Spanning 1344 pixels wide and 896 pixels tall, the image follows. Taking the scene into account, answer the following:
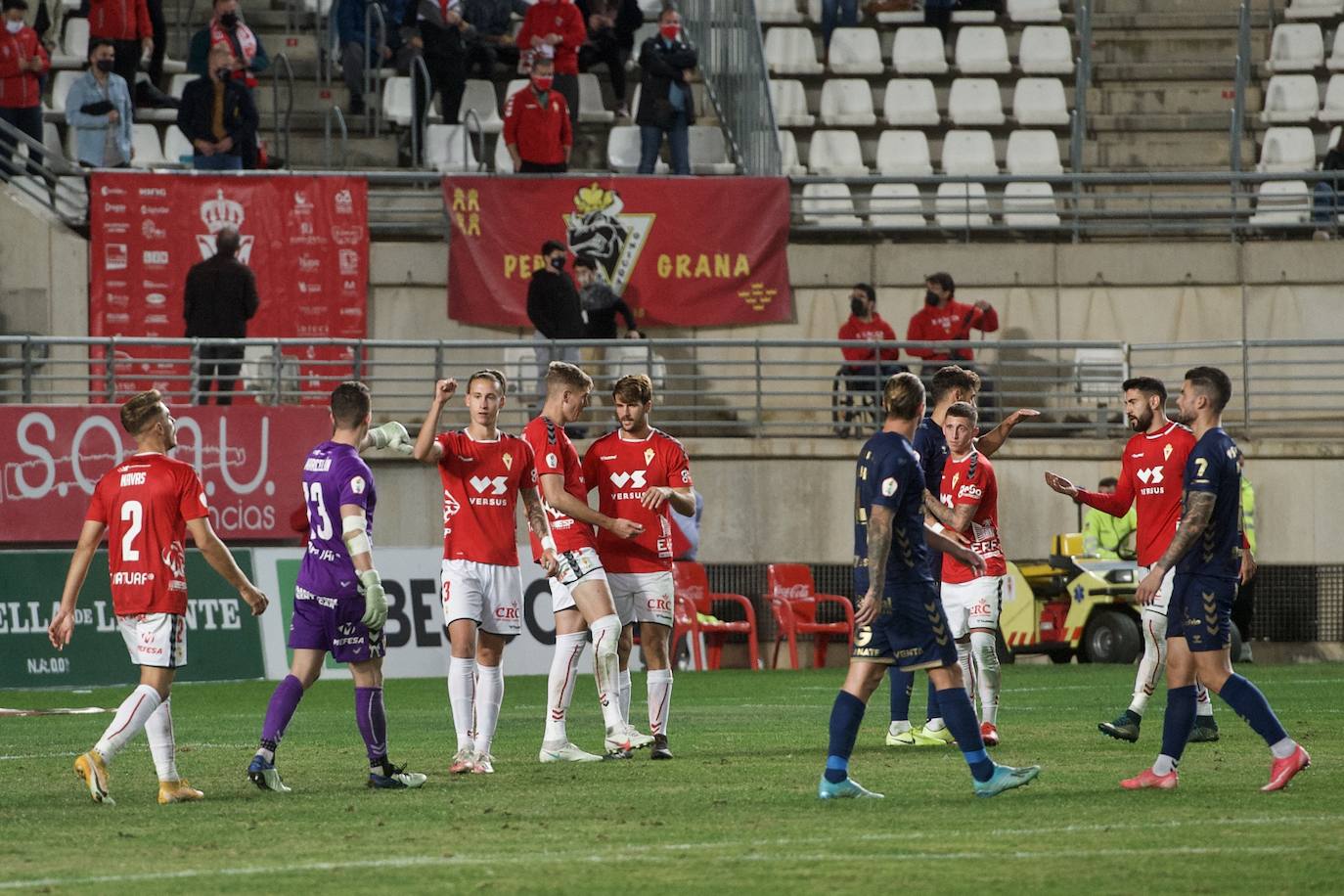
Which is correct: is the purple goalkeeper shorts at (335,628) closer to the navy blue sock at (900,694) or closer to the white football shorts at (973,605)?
the navy blue sock at (900,694)

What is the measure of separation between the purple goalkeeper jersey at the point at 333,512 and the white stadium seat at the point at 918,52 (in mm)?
20751

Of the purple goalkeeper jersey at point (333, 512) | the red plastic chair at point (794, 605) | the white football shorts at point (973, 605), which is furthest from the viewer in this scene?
the red plastic chair at point (794, 605)

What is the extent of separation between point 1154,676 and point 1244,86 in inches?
676

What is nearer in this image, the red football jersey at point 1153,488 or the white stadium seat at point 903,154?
the red football jersey at point 1153,488

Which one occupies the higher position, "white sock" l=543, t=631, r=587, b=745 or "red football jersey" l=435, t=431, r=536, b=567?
"red football jersey" l=435, t=431, r=536, b=567

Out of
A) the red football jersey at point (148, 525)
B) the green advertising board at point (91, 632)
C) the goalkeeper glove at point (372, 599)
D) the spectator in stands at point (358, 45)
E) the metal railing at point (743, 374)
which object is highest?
the spectator in stands at point (358, 45)

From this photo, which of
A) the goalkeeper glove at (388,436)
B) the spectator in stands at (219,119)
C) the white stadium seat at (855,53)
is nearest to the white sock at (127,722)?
the goalkeeper glove at (388,436)

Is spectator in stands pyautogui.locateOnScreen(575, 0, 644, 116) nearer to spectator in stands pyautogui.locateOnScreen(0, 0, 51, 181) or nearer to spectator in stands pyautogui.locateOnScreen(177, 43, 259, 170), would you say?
spectator in stands pyautogui.locateOnScreen(177, 43, 259, 170)

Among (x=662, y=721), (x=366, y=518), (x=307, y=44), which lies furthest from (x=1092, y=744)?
(x=307, y=44)

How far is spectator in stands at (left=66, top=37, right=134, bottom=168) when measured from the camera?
25219 mm

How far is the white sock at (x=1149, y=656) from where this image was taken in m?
13.2

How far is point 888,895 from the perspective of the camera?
7.28 metres

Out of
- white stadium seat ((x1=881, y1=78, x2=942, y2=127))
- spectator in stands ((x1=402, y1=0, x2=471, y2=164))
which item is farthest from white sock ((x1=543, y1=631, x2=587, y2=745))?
white stadium seat ((x1=881, y1=78, x2=942, y2=127))

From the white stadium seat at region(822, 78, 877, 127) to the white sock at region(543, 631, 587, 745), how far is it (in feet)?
59.5
